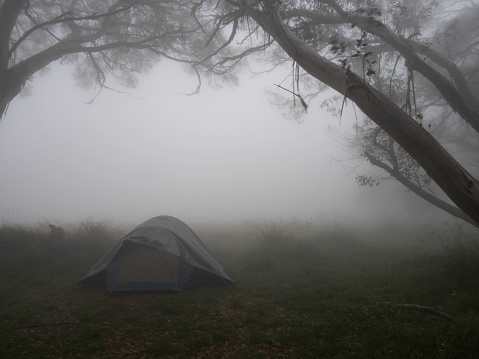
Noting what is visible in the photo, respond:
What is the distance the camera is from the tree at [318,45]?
10.7 ft

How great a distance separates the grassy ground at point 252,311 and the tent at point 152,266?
0.31 metres

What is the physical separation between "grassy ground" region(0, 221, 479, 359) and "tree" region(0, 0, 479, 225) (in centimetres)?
199

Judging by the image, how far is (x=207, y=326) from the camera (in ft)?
16.1

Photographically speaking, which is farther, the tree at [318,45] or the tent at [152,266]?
the tent at [152,266]

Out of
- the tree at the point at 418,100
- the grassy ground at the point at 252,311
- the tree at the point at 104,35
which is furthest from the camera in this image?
the tree at the point at 104,35

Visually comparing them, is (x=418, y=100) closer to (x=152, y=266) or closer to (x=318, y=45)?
(x=318, y=45)

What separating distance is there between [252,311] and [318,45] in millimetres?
7670

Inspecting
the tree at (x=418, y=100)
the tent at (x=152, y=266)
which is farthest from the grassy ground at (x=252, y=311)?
the tree at (x=418, y=100)

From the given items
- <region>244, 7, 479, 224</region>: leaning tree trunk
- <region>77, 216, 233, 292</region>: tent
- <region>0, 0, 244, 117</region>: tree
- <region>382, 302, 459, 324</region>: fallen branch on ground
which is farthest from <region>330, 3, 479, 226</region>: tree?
<region>0, 0, 244, 117</region>: tree

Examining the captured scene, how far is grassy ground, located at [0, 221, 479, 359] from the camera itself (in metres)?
3.79

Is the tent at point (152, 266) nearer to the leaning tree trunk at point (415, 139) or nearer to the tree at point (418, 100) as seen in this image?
the tree at point (418, 100)

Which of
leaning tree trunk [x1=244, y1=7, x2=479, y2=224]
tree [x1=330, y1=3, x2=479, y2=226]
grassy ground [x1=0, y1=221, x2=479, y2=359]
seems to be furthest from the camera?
tree [x1=330, y1=3, x2=479, y2=226]

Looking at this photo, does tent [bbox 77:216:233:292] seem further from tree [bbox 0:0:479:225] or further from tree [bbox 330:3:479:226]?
tree [bbox 330:3:479:226]

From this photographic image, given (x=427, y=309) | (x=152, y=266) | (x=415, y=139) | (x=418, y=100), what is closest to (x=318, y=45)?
(x=415, y=139)
